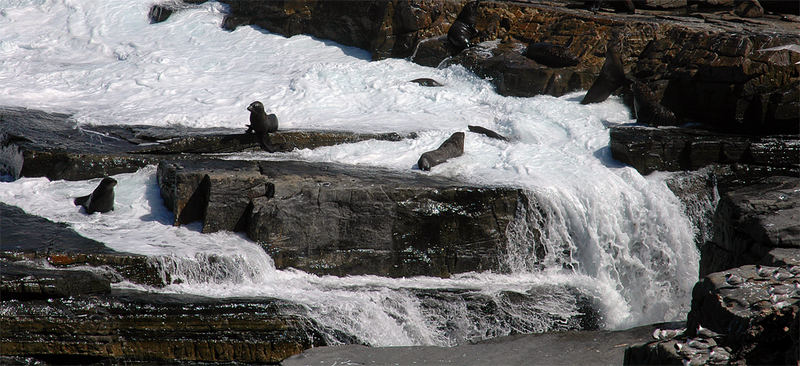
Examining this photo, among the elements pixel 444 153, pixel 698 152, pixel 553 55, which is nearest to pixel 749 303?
pixel 444 153

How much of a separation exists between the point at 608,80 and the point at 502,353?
5.96 metres

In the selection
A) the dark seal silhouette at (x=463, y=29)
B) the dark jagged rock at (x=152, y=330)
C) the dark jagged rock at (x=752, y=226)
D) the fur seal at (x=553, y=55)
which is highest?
the dark seal silhouette at (x=463, y=29)

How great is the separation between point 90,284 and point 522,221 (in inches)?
167

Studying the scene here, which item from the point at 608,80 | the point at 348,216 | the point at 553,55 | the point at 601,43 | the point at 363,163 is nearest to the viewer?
the point at 348,216

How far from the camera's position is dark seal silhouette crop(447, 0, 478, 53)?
12.7 meters

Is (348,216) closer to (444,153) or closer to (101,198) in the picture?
(444,153)

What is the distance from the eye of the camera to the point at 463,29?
12781mm

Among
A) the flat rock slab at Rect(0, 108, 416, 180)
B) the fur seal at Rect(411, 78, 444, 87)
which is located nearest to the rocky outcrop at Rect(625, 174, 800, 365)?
the flat rock slab at Rect(0, 108, 416, 180)

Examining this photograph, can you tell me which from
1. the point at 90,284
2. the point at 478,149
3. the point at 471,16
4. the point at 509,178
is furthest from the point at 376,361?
the point at 471,16

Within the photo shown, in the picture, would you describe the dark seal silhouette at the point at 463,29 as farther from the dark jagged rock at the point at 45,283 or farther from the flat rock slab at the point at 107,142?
the dark jagged rock at the point at 45,283

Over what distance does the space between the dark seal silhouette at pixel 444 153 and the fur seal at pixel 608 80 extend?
269 cm

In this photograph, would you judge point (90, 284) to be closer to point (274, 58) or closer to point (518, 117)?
point (518, 117)

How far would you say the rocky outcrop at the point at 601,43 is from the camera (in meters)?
10.4

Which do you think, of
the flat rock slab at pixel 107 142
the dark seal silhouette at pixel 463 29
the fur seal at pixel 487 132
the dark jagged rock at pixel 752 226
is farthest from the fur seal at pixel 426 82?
the dark jagged rock at pixel 752 226
